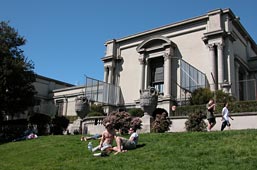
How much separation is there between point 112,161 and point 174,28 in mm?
26654

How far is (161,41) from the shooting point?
110 feet

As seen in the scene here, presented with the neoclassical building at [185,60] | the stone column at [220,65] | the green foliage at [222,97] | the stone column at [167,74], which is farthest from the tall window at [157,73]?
the green foliage at [222,97]

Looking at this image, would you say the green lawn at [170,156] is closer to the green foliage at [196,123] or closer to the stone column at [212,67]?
the green foliage at [196,123]

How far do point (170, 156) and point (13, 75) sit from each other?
75.3ft

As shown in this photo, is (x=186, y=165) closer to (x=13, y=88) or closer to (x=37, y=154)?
(x=37, y=154)

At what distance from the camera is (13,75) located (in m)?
28.2

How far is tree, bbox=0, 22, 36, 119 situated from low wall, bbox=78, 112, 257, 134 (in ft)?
31.5

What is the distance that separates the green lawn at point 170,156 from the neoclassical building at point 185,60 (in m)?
17.4

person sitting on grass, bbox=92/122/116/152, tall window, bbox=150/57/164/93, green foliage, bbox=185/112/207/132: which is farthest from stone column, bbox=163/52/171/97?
person sitting on grass, bbox=92/122/116/152

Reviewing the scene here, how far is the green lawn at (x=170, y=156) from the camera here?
7.84 m

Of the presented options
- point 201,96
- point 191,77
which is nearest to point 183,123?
point 201,96

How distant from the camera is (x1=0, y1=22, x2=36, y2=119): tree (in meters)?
27.8

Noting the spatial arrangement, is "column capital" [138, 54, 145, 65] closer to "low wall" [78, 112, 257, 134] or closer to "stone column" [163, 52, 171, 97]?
"stone column" [163, 52, 171, 97]

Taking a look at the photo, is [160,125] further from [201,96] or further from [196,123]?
[201,96]
